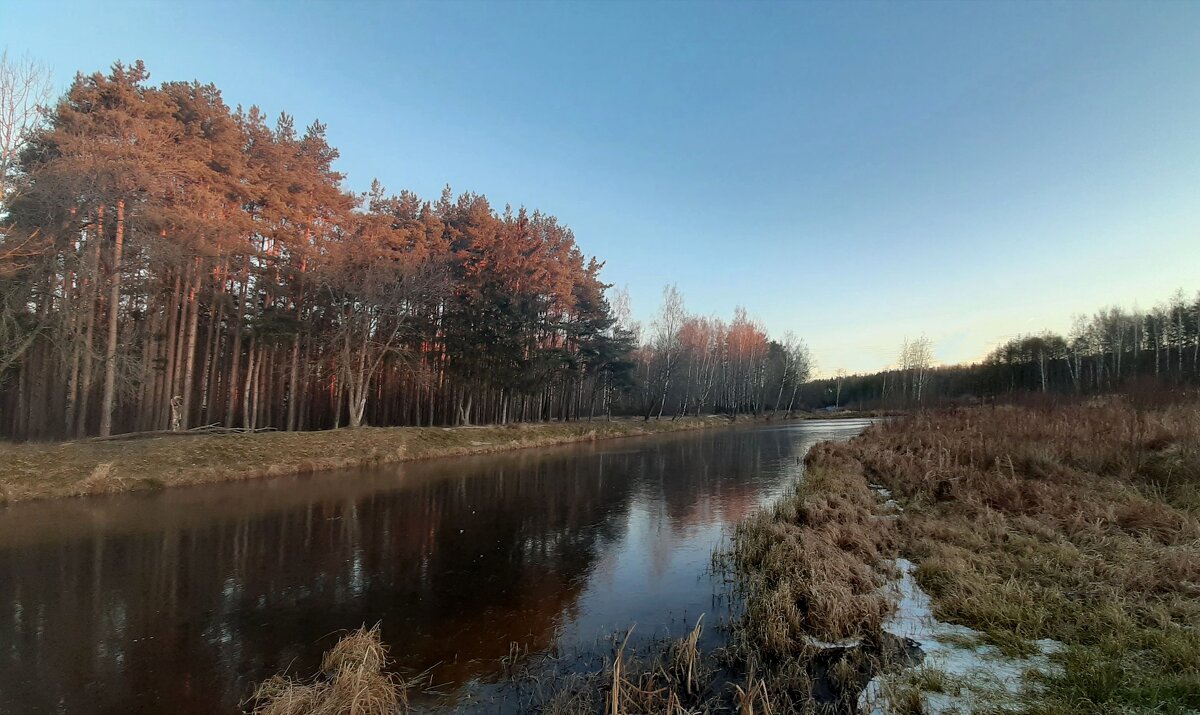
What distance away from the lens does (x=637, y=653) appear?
5.32 m

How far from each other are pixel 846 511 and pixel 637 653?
5.82 m

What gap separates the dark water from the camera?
5.13m

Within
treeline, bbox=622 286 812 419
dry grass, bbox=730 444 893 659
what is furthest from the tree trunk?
treeline, bbox=622 286 812 419

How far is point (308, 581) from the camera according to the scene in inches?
304

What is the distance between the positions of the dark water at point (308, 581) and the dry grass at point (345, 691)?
1.70 ft

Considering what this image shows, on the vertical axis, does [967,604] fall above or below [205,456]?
above

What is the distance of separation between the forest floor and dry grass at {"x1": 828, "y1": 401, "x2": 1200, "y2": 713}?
62.3 feet

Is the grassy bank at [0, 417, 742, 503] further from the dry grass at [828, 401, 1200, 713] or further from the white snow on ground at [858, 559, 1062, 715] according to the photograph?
the dry grass at [828, 401, 1200, 713]

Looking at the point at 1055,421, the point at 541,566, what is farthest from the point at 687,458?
the point at 541,566

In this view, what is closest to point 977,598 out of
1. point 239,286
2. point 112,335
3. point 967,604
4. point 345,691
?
point 967,604

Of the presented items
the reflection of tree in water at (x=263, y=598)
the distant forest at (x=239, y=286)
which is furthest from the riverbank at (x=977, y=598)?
the distant forest at (x=239, y=286)

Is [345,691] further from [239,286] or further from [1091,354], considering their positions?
[1091,354]

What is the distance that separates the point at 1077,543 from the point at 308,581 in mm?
11345

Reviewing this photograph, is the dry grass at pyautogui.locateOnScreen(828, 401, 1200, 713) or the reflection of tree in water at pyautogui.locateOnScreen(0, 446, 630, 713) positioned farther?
the reflection of tree in water at pyautogui.locateOnScreen(0, 446, 630, 713)
